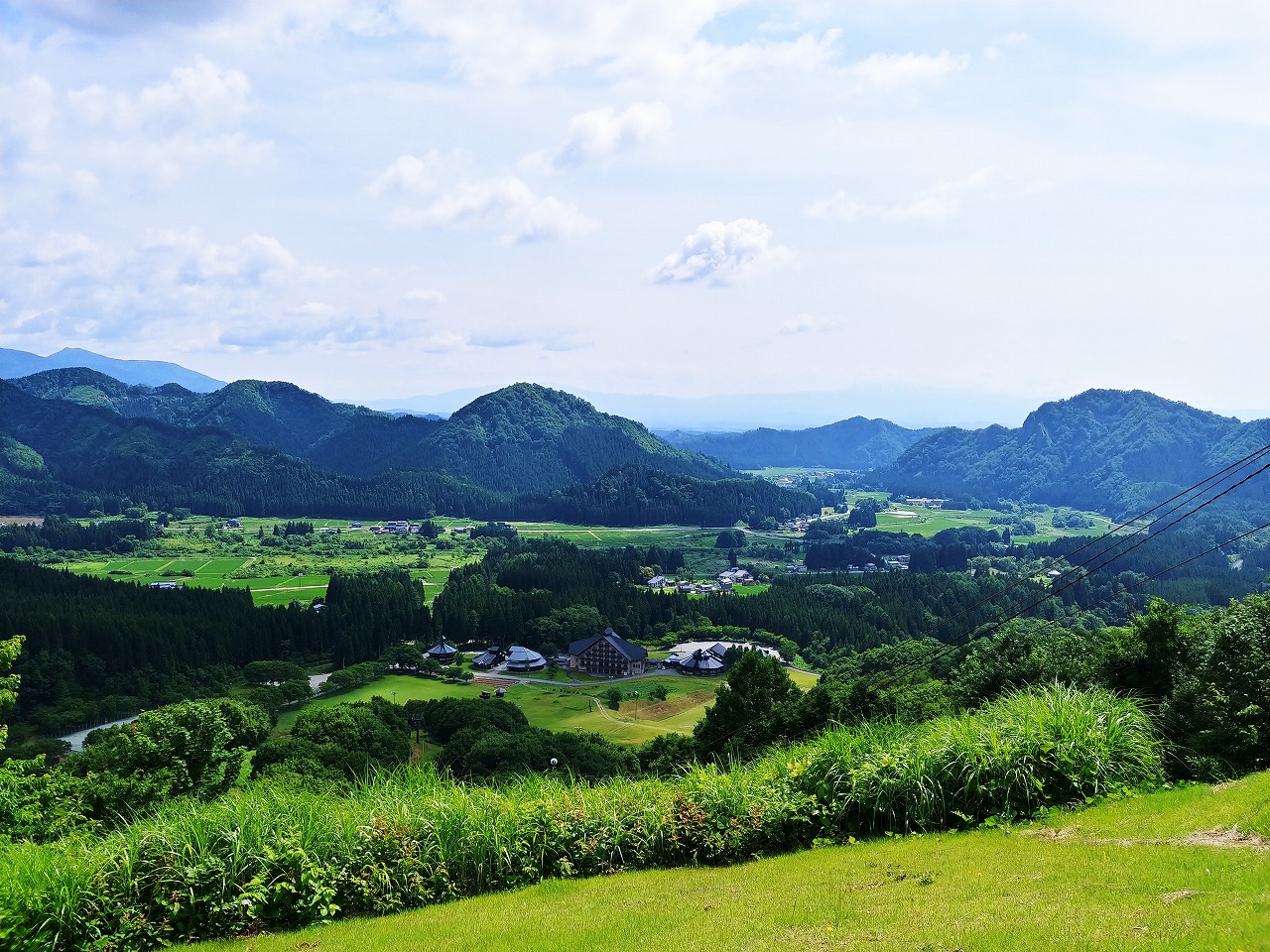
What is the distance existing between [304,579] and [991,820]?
328ft

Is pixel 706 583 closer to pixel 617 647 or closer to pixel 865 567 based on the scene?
pixel 865 567

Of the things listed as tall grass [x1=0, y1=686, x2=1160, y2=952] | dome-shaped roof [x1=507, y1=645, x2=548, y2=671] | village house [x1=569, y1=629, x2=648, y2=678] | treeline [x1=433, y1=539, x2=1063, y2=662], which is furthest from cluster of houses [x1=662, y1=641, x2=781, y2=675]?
tall grass [x1=0, y1=686, x2=1160, y2=952]

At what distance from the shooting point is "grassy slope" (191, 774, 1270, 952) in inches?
231

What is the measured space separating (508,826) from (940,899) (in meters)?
4.32

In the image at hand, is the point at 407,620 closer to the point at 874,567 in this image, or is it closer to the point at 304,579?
the point at 304,579

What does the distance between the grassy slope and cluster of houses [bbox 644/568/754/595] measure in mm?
A: 82546

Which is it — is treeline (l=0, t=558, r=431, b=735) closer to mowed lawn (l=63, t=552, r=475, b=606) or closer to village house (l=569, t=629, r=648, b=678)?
mowed lawn (l=63, t=552, r=475, b=606)

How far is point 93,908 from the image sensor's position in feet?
24.1

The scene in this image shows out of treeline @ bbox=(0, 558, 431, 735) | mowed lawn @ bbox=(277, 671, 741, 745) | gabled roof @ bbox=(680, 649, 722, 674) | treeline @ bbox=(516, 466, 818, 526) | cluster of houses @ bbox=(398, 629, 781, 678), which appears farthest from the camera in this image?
treeline @ bbox=(516, 466, 818, 526)

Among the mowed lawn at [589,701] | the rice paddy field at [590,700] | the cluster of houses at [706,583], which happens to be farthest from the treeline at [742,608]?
the mowed lawn at [589,701]

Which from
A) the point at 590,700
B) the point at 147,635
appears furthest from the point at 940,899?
the point at 147,635

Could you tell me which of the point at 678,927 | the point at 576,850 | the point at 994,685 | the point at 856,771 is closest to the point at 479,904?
the point at 576,850

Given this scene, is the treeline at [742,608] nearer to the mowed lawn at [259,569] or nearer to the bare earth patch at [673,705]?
the mowed lawn at [259,569]

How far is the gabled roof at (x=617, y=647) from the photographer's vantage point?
5962 centimetres
